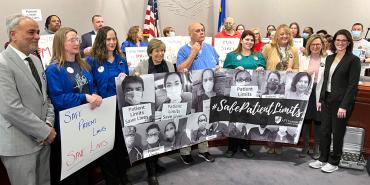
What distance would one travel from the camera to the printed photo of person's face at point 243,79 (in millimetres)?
3652

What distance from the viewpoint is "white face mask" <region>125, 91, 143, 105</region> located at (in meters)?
2.97

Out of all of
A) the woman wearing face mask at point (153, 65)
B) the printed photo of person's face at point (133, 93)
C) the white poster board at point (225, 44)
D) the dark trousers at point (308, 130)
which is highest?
the white poster board at point (225, 44)

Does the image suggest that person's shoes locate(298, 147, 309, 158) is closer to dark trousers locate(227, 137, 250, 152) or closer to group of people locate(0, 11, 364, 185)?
group of people locate(0, 11, 364, 185)

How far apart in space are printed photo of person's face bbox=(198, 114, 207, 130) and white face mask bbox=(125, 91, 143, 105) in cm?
83

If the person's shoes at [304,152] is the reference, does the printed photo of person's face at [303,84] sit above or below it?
above

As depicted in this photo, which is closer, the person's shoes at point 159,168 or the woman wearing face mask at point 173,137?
the woman wearing face mask at point 173,137

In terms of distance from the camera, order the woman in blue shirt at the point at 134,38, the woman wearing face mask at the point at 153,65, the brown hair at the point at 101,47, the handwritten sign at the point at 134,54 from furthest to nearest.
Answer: the woman in blue shirt at the point at 134,38, the handwritten sign at the point at 134,54, the woman wearing face mask at the point at 153,65, the brown hair at the point at 101,47

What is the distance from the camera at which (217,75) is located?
143 inches

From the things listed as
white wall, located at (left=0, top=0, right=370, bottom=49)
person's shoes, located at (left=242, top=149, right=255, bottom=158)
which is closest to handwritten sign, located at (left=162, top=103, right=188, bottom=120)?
person's shoes, located at (left=242, top=149, right=255, bottom=158)

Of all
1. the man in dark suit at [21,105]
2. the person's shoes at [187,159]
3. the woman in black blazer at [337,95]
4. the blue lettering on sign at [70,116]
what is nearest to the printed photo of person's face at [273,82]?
the woman in black blazer at [337,95]

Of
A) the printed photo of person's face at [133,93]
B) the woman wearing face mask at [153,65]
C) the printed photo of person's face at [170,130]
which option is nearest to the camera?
the printed photo of person's face at [133,93]

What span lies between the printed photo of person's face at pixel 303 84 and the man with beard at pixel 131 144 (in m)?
1.89

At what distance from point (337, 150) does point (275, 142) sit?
2.47 ft

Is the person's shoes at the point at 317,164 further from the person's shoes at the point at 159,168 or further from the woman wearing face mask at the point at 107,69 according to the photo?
the woman wearing face mask at the point at 107,69
